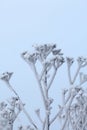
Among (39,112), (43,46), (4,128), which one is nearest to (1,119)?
(4,128)

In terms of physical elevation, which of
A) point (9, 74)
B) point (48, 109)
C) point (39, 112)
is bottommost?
point (39, 112)

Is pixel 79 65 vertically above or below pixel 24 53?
below

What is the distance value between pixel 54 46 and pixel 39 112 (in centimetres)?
53

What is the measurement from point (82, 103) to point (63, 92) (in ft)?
1.74

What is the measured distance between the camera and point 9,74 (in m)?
2.11

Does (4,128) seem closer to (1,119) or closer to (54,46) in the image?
(1,119)

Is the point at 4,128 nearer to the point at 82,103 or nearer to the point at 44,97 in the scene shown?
the point at 44,97

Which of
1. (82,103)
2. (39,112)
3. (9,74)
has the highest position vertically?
(9,74)

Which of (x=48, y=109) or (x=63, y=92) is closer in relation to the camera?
(x=48, y=109)

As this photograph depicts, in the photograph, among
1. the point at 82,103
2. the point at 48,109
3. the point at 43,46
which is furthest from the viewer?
the point at 82,103

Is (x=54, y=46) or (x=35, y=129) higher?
(x=54, y=46)

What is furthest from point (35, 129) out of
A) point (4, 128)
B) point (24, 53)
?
point (24, 53)

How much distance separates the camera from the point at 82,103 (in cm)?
268

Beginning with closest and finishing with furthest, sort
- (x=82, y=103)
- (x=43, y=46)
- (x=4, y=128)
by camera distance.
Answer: (x=43, y=46)
(x=4, y=128)
(x=82, y=103)
